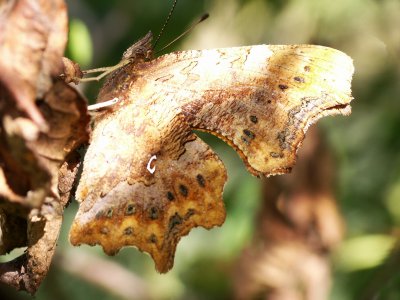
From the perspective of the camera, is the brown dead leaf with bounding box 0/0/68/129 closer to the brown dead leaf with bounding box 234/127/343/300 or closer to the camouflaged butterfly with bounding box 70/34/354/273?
the camouflaged butterfly with bounding box 70/34/354/273

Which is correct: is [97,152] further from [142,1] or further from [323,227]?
[142,1]

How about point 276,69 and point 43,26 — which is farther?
point 276,69

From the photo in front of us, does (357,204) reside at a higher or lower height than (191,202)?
higher

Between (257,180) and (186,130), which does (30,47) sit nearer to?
(186,130)

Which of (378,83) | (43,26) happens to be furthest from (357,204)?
(43,26)

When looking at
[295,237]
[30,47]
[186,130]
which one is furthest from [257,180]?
[30,47]

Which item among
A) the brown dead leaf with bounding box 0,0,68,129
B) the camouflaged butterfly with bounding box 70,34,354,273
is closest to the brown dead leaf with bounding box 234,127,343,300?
the camouflaged butterfly with bounding box 70,34,354,273

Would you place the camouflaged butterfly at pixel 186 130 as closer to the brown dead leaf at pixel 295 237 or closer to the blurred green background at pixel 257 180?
the blurred green background at pixel 257 180
